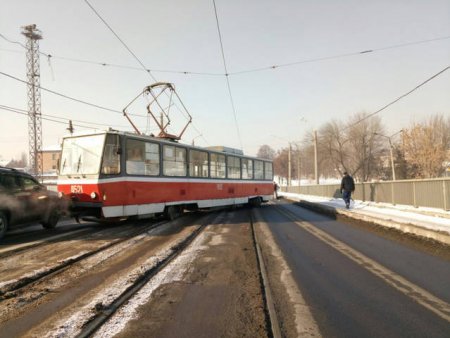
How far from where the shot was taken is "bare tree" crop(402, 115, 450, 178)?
2050 inches

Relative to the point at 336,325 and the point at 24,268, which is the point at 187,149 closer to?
the point at 24,268

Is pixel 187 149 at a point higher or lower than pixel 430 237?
higher

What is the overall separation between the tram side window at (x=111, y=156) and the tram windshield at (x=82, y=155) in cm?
A: 16

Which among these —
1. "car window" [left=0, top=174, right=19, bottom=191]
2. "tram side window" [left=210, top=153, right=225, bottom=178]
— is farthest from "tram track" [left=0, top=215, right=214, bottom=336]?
"tram side window" [left=210, top=153, right=225, bottom=178]

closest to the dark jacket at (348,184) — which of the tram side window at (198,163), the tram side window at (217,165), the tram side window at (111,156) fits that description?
the tram side window at (217,165)

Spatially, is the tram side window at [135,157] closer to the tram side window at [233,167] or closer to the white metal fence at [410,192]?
the tram side window at [233,167]

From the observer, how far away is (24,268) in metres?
6.66

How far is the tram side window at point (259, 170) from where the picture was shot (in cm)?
2462

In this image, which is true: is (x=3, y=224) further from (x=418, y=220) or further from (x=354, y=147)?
(x=354, y=147)

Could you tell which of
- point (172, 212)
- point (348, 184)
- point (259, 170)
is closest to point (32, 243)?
point (172, 212)

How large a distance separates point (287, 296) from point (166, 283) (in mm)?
1761

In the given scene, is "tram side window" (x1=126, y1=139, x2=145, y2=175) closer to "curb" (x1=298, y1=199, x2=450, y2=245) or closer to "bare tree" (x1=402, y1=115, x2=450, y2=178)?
"curb" (x1=298, y1=199, x2=450, y2=245)

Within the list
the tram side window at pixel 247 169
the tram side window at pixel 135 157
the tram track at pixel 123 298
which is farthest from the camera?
the tram side window at pixel 247 169

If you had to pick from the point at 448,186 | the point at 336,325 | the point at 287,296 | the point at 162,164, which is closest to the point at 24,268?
the point at 287,296
